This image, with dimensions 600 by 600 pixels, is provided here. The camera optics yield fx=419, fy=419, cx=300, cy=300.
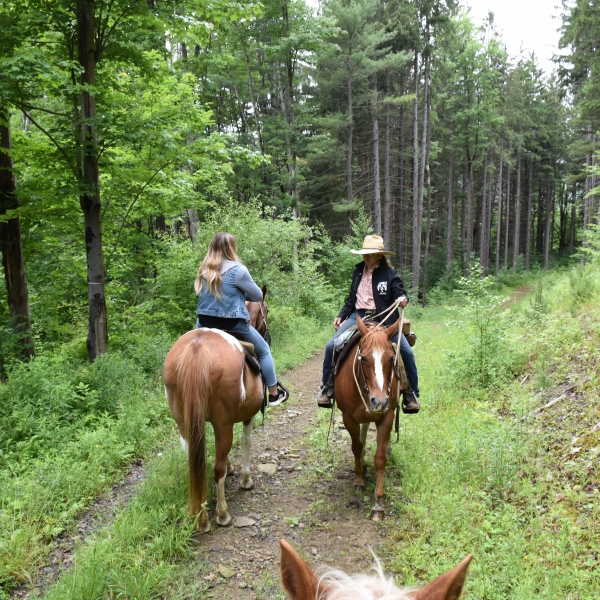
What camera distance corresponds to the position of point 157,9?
22.0 ft

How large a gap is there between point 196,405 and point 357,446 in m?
2.04

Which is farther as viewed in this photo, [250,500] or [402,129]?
[402,129]

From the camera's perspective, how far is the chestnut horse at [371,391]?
3.94m

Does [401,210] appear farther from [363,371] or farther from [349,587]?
[349,587]

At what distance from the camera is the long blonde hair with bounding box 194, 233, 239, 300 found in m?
4.41

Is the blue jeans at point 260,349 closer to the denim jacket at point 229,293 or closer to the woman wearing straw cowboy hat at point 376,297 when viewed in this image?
the denim jacket at point 229,293

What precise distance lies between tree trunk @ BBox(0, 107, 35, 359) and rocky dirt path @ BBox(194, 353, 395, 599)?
184 inches

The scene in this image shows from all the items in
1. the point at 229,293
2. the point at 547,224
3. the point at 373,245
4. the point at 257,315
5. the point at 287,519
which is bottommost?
the point at 287,519

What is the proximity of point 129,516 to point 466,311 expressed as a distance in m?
6.03

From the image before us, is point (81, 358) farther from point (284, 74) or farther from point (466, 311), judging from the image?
point (284, 74)

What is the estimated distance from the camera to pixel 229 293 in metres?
4.52

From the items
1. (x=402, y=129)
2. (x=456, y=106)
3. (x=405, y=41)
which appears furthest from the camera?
(x=456, y=106)

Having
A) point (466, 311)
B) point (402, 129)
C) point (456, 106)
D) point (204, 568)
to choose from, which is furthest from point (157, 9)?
point (456, 106)

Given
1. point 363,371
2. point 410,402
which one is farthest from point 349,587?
point 410,402
